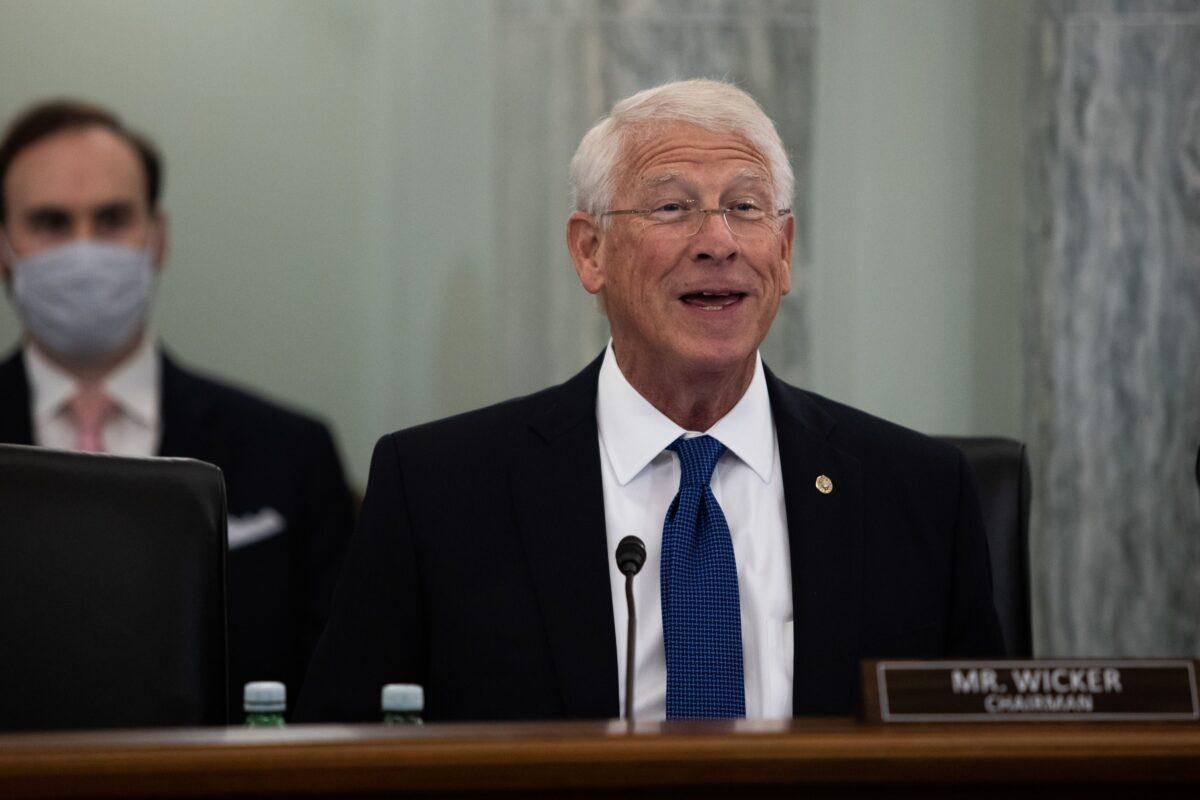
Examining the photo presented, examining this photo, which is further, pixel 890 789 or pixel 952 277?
pixel 952 277

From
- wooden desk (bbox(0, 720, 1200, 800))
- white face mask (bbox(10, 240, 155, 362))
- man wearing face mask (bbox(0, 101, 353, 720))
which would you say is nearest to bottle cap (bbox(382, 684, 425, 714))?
wooden desk (bbox(0, 720, 1200, 800))

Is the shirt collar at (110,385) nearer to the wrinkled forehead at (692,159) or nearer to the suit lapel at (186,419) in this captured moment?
the suit lapel at (186,419)

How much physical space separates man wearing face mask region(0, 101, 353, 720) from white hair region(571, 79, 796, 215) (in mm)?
1382

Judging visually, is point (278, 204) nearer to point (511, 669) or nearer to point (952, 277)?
point (952, 277)

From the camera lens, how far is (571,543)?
1824 millimetres

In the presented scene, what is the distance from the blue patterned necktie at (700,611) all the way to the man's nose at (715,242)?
277 mm

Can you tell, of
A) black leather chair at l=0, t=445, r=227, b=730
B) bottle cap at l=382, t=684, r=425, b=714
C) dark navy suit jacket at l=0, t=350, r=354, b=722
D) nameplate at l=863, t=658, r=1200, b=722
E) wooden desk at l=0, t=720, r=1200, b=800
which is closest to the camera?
wooden desk at l=0, t=720, r=1200, b=800

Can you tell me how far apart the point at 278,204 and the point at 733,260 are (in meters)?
1.74

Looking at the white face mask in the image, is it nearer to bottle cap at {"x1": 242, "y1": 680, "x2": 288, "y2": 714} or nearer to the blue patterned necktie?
the blue patterned necktie

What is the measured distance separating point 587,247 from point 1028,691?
1.01m

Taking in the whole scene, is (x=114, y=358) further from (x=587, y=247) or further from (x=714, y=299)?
(x=714, y=299)

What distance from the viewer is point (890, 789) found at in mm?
1170

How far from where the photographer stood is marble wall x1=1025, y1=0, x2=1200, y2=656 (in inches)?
133

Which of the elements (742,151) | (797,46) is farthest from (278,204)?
(742,151)
